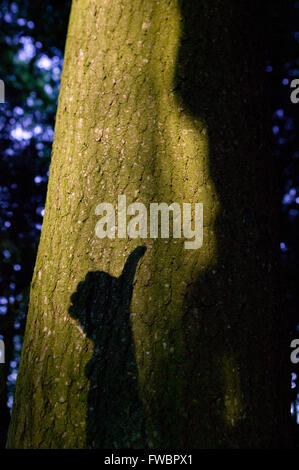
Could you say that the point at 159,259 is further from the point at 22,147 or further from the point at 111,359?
the point at 22,147

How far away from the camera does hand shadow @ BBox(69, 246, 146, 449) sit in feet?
3.52

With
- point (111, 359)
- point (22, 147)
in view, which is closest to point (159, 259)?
point (111, 359)

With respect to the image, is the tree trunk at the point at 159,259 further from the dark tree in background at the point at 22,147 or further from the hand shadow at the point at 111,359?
the dark tree in background at the point at 22,147

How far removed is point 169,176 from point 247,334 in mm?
619

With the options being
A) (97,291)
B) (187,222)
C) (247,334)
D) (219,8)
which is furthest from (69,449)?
(219,8)

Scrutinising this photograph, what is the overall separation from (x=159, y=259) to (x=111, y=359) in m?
0.36

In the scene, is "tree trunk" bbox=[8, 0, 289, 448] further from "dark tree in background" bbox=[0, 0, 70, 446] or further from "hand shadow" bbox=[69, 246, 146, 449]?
"dark tree in background" bbox=[0, 0, 70, 446]

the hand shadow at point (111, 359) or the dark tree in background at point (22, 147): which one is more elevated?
the dark tree in background at point (22, 147)

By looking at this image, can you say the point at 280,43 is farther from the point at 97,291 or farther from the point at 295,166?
the point at 97,291

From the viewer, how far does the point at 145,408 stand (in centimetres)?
108

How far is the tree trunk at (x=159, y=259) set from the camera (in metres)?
1.10

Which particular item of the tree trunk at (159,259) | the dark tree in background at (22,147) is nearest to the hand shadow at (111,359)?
the tree trunk at (159,259)

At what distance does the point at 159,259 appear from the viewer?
1.22m

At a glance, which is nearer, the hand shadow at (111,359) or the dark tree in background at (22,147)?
the hand shadow at (111,359)
